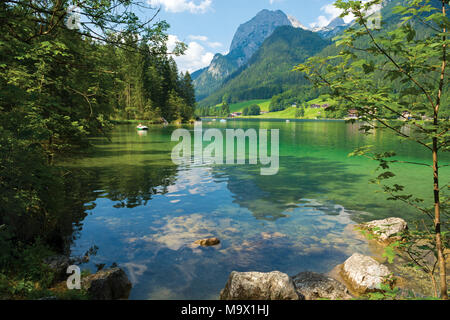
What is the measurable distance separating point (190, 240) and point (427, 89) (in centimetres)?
1061

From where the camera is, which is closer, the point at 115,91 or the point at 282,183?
the point at 115,91

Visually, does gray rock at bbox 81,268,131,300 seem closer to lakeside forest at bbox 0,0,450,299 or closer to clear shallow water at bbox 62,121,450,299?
clear shallow water at bbox 62,121,450,299

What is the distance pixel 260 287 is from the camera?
827cm

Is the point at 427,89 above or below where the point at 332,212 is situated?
above

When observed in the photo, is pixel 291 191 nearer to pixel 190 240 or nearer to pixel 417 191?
pixel 417 191

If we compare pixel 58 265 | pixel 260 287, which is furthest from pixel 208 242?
pixel 58 265

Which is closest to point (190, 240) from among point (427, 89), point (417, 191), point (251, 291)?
point (251, 291)

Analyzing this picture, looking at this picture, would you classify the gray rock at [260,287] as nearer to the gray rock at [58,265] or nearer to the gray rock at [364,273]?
the gray rock at [364,273]

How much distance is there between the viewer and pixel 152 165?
1254 inches

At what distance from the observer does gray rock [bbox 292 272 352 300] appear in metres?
8.46

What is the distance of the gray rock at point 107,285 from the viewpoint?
26.2 feet

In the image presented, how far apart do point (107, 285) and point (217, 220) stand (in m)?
7.82

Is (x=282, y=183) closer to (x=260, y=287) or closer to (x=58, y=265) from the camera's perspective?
(x=260, y=287)

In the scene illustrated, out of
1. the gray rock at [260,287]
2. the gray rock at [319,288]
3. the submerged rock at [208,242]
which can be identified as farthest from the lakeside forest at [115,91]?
the submerged rock at [208,242]
